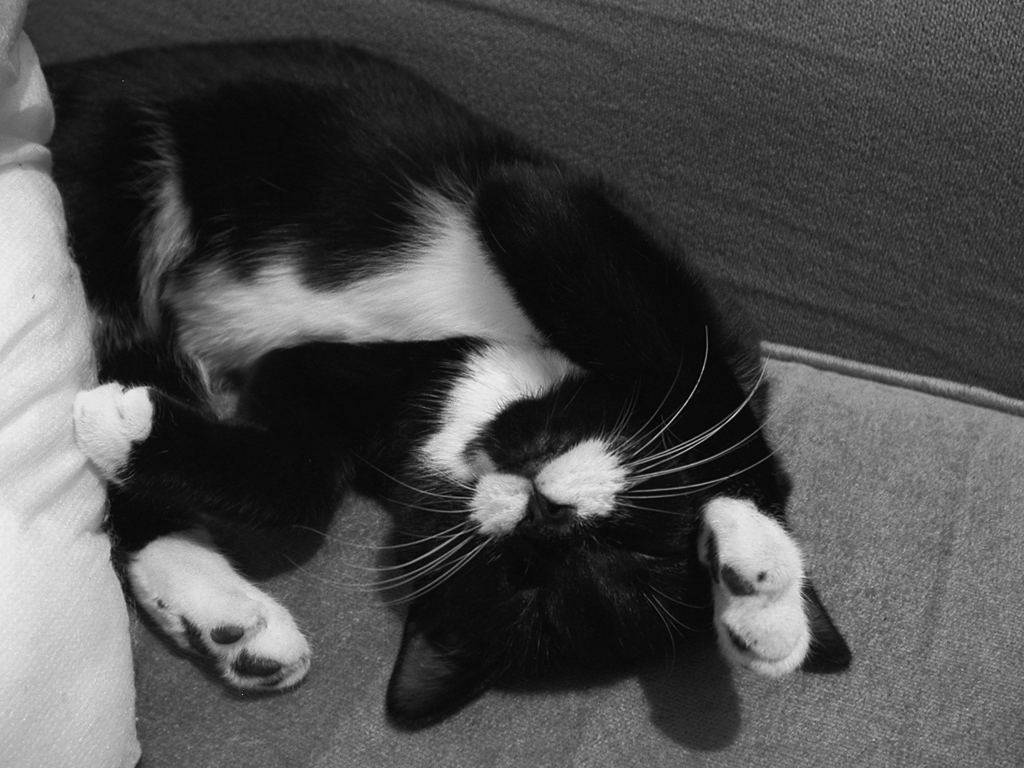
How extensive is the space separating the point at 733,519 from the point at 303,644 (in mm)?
486

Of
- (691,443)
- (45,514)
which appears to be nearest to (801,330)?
(691,443)

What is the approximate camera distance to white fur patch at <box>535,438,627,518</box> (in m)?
0.98

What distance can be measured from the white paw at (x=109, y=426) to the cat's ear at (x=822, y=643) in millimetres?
735

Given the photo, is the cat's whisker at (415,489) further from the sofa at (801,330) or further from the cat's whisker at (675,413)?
the cat's whisker at (675,413)

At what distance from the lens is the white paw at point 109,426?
3.24ft

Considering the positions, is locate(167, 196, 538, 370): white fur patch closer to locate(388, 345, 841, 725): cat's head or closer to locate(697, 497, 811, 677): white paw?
locate(388, 345, 841, 725): cat's head

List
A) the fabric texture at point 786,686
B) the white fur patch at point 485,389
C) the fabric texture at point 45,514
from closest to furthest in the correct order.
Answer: the fabric texture at point 45,514 < the fabric texture at point 786,686 < the white fur patch at point 485,389

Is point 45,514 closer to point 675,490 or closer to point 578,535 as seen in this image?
point 578,535

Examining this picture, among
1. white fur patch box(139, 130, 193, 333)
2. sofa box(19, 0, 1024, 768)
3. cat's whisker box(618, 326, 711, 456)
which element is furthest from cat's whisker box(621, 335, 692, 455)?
white fur patch box(139, 130, 193, 333)

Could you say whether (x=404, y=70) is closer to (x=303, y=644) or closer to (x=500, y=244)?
(x=500, y=244)

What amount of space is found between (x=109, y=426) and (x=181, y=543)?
18 centimetres

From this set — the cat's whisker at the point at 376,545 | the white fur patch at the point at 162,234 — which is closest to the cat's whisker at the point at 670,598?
the cat's whisker at the point at 376,545

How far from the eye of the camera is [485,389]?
1147 millimetres

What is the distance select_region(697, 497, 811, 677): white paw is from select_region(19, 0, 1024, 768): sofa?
0.32ft
